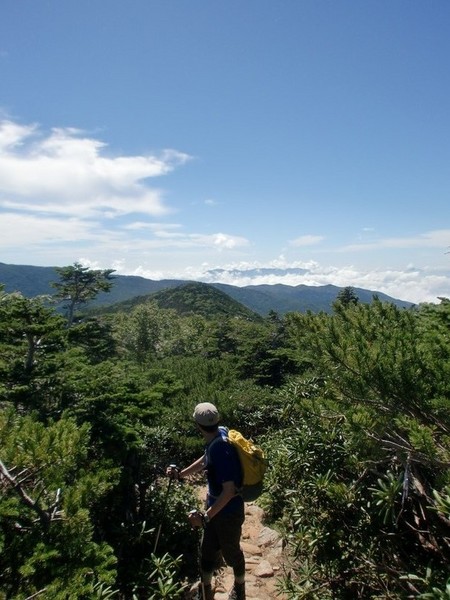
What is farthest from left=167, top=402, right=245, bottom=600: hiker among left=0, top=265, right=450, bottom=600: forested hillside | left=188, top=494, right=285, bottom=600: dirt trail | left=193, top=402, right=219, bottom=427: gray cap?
left=188, top=494, right=285, bottom=600: dirt trail

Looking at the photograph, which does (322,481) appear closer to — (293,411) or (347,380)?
(347,380)

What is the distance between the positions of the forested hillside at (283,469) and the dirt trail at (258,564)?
0.87 ft

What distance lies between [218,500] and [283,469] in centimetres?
398

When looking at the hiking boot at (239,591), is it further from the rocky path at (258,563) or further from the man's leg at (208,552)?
the rocky path at (258,563)

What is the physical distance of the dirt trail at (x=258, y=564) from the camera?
5047 mm

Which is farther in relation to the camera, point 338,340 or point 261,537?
point 261,537

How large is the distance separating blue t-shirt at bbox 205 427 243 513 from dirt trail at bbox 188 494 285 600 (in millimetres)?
2127

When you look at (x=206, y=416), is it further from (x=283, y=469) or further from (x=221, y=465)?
(x=283, y=469)

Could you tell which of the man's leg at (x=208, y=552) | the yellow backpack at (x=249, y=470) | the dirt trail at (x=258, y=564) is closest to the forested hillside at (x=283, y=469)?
the dirt trail at (x=258, y=564)

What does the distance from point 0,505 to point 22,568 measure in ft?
1.81

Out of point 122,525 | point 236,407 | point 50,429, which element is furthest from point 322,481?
A: point 236,407

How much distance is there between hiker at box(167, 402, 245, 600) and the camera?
3.69 meters

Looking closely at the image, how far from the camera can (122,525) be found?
5.84m

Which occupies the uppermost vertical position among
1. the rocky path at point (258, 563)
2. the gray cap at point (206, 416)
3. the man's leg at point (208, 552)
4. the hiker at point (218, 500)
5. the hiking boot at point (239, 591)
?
the gray cap at point (206, 416)
